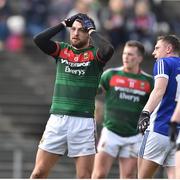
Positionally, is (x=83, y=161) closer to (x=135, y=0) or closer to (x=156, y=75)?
(x=156, y=75)

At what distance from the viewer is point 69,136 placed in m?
12.9

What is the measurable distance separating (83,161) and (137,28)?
39.5 ft

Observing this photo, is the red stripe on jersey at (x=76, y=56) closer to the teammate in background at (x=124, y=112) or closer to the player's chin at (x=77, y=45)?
the player's chin at (x=77, y=45)

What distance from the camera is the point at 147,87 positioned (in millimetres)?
15000

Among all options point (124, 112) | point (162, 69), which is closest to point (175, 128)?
point (162, 69)

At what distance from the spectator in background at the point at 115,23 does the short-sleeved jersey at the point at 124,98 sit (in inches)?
358

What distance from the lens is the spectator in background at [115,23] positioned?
79.6 ft

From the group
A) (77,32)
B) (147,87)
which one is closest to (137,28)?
(147,87)

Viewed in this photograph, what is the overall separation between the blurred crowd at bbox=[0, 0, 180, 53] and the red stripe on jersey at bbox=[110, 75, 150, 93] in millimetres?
8849

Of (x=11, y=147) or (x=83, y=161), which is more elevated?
(x=83, y=161)

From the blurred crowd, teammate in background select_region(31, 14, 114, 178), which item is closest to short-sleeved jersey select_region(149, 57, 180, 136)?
teammate in background select_region(31, 14, 114, 178)

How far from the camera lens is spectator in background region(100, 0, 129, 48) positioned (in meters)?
24.3

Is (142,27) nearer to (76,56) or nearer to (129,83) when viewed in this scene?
(129,83)

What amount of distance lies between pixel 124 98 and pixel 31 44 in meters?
10.3
